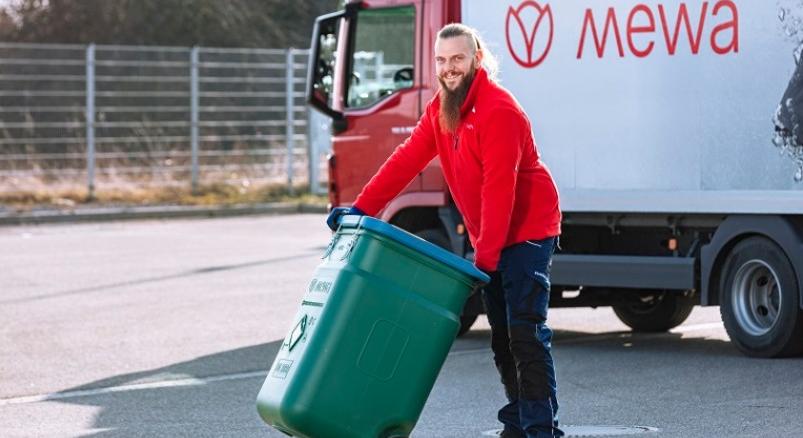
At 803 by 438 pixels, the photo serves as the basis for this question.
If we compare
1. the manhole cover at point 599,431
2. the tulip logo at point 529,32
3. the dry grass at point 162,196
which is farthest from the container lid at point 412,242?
the dry grass at point 162,196

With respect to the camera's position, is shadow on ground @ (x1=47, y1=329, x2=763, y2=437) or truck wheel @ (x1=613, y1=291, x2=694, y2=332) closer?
shadow on ground @ (x1=47, y1=329, x2=763, y2=437)

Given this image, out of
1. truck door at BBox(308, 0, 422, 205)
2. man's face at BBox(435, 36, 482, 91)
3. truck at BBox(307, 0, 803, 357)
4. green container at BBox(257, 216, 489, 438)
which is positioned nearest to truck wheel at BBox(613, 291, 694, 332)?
truck at BBox(307, 0, 803, 357)

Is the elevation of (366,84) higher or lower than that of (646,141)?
higher

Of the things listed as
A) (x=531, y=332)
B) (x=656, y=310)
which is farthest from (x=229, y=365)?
(x=531, y=332)

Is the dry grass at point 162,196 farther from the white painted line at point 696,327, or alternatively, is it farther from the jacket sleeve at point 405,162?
the jacket sleeve at point 405,162

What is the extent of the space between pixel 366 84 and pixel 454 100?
588cm

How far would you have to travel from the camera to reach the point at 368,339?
631 cm

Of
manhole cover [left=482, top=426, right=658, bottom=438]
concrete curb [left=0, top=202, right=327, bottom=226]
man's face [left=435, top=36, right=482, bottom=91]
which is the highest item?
man's face [left=435, top=36, right=482, bottom=91]

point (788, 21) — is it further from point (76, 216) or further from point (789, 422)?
point (76, 216)

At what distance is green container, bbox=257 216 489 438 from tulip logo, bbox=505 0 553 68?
528 cm

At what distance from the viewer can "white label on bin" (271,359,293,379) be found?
639cm

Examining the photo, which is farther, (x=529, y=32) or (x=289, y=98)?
(x=289, y=98)

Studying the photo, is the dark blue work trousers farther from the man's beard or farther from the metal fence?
the metal fence

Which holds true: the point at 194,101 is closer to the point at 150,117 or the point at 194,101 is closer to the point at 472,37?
the point at 150,117
